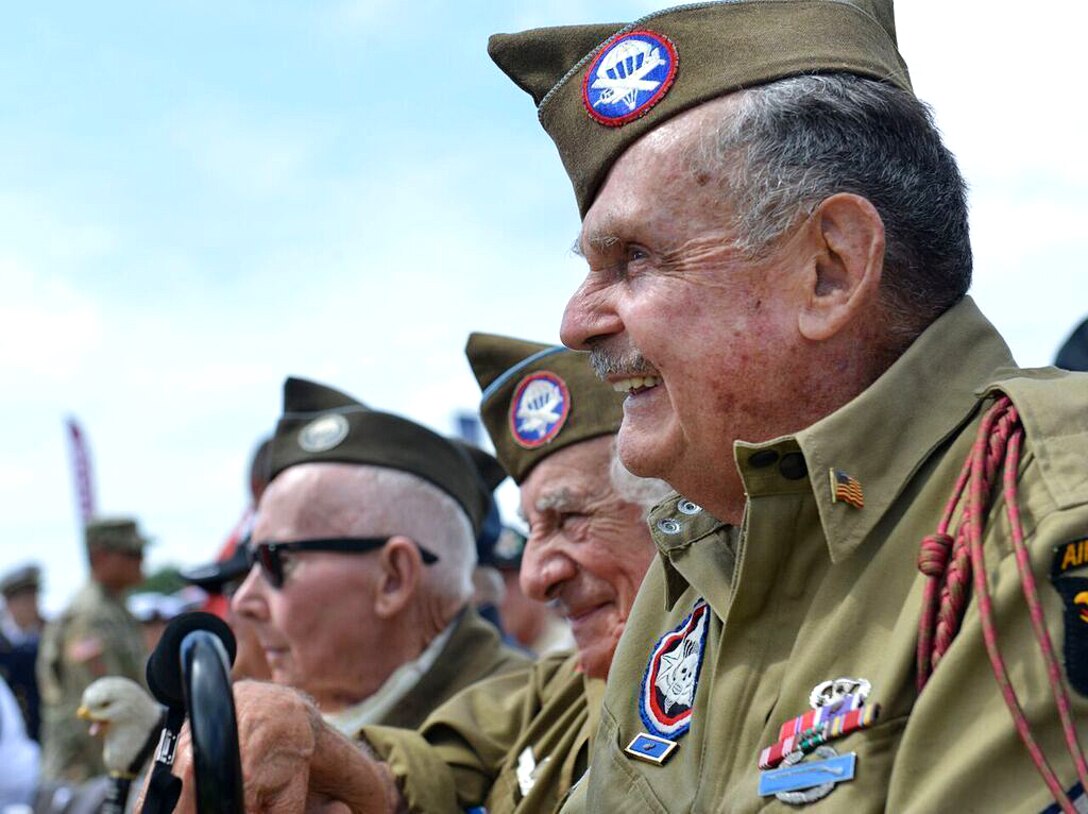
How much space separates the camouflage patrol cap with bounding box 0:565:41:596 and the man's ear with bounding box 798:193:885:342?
533 inches

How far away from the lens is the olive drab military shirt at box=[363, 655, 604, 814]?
3631mm

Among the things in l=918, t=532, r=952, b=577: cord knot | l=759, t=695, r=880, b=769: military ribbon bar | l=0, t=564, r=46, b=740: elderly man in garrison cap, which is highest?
l=918, t=532, r=952, b=577: cord knot

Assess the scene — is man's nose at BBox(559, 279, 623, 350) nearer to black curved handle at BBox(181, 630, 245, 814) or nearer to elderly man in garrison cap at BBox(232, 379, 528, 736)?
black curved handle at BBox(181, 630, 245, 814)

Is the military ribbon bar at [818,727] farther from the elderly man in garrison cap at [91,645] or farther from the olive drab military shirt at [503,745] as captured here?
the elderly man in garrison cap at [91,645]

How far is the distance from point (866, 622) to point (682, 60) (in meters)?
1.07

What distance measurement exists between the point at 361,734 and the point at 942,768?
255 centimetres

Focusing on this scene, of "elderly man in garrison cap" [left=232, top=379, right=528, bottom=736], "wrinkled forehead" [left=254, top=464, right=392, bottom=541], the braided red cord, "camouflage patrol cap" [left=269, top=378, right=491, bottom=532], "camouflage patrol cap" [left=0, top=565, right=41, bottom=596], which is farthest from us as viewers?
"camouflage patrol cap" [left=0, top=565, right=41, bottom=596]

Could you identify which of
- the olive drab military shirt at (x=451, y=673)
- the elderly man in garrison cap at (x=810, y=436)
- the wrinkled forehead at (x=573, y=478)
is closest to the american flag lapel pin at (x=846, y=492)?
the elderly man in garrison cap at (x=810, y=436)

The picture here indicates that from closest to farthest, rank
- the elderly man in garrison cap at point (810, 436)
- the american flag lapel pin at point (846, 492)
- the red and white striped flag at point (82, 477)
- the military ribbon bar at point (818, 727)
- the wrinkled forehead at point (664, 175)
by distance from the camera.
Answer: the elderly man in garrison cap at point (810, 436), the military ribbon bar at point (818, 727), the american flag lapel pin at point (846, 492), the wrinkled forehead at point (664, 175), the red and white striped flag at point (82, 477)

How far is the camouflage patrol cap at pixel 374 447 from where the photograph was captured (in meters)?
5.22

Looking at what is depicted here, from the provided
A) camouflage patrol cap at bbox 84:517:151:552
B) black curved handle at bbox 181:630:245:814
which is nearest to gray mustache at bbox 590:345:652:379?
black curved handle at bbox 181:630:245:814

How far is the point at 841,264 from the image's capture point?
7.64 ft

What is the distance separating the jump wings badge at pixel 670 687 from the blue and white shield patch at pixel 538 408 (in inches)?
67.9

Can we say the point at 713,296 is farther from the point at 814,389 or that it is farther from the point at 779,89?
the point at 779,89
